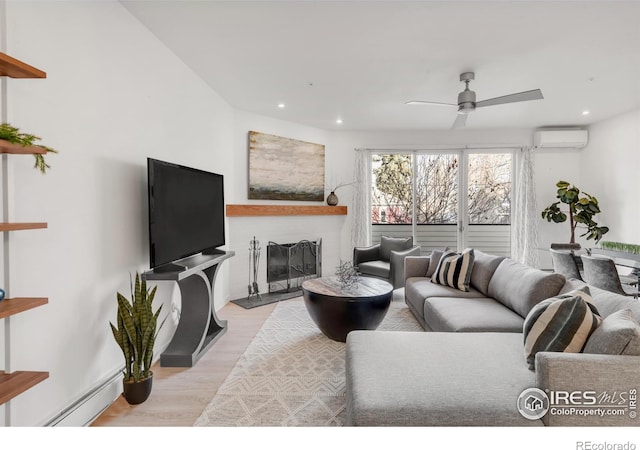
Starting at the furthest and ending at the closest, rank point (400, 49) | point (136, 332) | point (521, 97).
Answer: point (521, 97), point (400, 49), point (136, 332)

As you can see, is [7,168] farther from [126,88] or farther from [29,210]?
[126,88]

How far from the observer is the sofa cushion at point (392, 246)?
4.80 metres

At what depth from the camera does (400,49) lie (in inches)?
104

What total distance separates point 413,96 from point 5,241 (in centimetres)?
381

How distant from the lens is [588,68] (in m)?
3.00

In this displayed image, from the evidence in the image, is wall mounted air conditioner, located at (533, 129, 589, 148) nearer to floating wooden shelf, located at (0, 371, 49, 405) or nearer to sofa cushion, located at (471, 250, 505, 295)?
sofa cushion, located at (471, 250, 505, 295)

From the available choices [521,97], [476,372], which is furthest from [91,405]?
[521,97]

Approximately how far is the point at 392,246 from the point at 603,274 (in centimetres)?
246

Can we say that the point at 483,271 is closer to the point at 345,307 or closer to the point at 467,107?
the point at 345,307

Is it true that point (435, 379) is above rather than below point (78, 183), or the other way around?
below

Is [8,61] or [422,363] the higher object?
[8,61]

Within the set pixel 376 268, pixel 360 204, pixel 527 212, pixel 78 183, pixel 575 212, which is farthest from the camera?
pixel 360 204

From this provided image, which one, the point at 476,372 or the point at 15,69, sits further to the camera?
the point at 476,372
